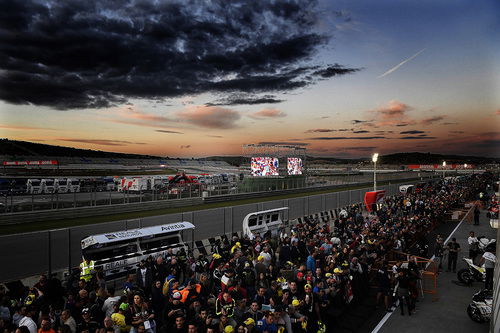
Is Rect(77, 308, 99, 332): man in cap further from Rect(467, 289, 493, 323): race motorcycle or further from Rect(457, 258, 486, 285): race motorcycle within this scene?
Rect(457, 258, 486, 285): race motorcycle

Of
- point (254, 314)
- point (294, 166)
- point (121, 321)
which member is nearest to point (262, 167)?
point (294, 166)

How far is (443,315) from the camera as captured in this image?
1030 centimetres

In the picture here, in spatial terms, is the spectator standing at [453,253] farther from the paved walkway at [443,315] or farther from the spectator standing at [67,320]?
the spectator standing at [67,320]

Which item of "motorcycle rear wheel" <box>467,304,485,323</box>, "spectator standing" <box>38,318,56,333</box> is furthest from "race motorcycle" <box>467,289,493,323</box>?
"spectator standing" <box>38,318,56,333</box>

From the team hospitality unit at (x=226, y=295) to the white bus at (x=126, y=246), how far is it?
0.56 meters

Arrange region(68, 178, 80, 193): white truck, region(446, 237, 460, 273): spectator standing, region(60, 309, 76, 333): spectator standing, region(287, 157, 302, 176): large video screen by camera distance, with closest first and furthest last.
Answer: region(60, 309, 76, 333): spectator standing, region(446, 237, 460, 273): spectator standing, region(68, 178, 80, 193): white truck, region(287, 157, 302, 176): large video screen

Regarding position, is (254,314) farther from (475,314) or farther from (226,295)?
(475,314)

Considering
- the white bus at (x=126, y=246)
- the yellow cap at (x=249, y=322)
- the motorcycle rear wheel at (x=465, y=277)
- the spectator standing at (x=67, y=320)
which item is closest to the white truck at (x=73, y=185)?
the white bus at (x=126, y=246)

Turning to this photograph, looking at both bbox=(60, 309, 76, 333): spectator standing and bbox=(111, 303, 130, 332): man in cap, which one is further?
bbox=(111, 303, 130, 332): man in cap

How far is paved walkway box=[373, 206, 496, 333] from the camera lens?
939cm

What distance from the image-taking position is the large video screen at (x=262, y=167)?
4300 centimetres

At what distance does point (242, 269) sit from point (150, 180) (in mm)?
32442

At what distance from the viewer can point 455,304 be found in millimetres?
11133

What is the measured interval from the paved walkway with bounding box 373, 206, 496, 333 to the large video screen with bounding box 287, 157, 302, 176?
33.6 meters
